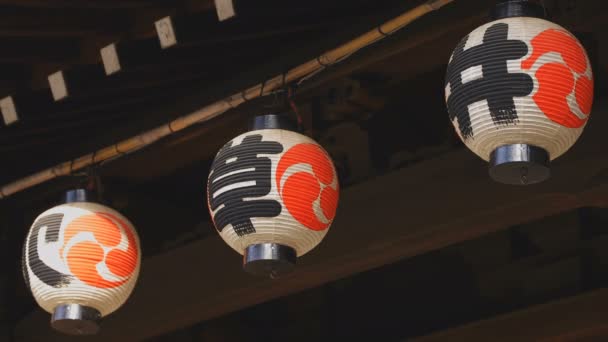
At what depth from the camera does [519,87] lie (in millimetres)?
3541

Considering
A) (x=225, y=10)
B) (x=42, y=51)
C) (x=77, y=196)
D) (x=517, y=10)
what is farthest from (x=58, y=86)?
(x=517, y=10)

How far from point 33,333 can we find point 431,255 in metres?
2.38

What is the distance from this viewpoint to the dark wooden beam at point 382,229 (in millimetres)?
4520

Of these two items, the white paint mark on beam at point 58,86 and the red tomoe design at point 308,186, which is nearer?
the red tomoe design at point 308,186

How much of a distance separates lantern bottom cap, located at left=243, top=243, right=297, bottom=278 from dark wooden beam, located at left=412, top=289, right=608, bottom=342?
172cm

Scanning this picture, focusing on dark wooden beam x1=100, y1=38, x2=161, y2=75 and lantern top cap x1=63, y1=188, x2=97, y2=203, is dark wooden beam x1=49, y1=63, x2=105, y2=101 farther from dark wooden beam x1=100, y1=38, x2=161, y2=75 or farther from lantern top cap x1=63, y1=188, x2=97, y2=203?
lantern top cap x1=63, y1=188, x2=97, y2=203

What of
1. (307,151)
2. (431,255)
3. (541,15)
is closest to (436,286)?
(431,255)

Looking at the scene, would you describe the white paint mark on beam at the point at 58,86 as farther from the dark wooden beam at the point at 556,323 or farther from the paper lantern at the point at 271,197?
the dark wooden beam at the point at 556,323

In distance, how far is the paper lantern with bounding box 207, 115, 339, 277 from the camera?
4.10 meters

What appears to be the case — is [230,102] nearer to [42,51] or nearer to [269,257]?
[42,51]

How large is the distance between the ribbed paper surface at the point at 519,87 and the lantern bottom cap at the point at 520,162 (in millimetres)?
21

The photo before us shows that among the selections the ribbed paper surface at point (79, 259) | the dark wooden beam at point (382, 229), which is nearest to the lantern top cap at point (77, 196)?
the ribbed paper surface at point (79, 259)

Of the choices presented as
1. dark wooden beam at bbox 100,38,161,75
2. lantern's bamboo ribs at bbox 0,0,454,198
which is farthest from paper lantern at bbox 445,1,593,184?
dark wooden beam at bbox 100,38,161,75

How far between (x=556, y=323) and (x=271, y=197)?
76.9 inches
